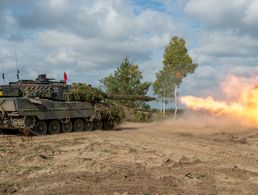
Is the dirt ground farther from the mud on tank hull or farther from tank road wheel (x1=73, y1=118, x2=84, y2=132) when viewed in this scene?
tank road wheel (x1=73, y1=118, x2=84, y2=132)

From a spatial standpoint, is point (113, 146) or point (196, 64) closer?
point (113, 146)

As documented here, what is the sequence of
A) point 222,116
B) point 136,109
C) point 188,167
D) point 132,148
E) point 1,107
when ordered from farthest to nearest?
point 136,109
point 222,116
point 1,107
point 132,148
point 188,167

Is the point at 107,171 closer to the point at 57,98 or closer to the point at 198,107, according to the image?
the point at 57,98

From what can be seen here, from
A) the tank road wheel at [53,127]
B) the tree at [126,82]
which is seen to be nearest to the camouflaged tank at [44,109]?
the tank road wheel at [53,127]

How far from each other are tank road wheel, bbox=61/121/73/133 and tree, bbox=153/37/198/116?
20.9 meters

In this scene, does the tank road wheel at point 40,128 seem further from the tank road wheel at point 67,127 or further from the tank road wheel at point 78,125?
the tank road wheel at point 78,125

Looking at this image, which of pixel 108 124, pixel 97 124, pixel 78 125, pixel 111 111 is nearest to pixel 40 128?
pixel 78 125

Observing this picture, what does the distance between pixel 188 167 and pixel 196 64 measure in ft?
109

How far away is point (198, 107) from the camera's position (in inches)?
1390

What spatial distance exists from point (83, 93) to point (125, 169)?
1465 cm

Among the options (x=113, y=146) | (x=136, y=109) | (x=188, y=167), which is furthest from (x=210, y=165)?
(x=136, y=109)

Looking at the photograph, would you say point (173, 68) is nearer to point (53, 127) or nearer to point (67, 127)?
point (67, 127)

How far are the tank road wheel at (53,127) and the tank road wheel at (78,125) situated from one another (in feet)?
4.62

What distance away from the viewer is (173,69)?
46500 mm
